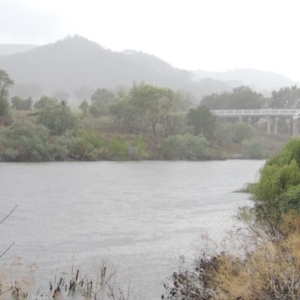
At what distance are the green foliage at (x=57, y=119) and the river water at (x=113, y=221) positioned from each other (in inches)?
949

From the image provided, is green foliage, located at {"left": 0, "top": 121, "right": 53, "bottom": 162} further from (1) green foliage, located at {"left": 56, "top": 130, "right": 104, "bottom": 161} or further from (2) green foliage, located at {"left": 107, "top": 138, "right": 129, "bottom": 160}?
(2) green foliage, located at {"left": 107, "top": 138, "right": 129, "bottom": 160}

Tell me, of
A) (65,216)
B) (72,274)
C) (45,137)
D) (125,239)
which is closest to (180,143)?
(45,137)

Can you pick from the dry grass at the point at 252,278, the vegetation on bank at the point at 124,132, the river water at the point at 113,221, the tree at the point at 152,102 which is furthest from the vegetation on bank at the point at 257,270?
the tree at the point at 152,102

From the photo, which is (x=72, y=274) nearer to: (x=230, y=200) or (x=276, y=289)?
(x=276, y=289)

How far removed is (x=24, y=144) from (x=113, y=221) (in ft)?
120

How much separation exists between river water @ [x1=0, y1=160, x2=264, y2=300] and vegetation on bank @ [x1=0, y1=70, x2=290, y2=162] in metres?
17.2

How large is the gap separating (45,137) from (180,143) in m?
19.6

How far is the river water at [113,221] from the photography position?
15.9 m

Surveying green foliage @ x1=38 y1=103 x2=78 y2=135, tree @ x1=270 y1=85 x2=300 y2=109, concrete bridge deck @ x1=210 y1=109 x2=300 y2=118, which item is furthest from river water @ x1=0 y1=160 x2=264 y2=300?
tree @ x1=270 y1=85 x2=300 y2=109

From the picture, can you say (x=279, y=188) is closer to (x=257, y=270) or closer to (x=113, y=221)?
(x=113, y=221)

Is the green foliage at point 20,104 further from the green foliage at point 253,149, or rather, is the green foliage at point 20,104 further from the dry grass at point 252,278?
the dry grass at point 252,278

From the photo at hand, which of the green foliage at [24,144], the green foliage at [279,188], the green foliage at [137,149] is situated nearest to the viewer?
the green foliage at [279,188]

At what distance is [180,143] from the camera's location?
245ft

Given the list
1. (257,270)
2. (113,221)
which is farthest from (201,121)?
(257,270)
